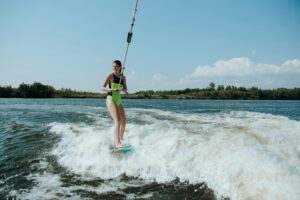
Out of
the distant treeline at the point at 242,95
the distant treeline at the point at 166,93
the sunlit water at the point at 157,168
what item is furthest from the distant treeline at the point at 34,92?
the sunlit water at the point at 157,168

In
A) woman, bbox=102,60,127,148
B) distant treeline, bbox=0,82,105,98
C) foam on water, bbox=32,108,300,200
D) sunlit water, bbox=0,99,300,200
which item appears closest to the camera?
foam on water, bbox=32,108,300,200

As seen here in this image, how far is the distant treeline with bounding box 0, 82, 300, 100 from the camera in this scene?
283 feet

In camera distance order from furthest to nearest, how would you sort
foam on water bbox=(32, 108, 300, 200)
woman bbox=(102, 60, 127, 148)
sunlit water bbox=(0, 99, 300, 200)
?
woman bbox=(102, 60, 127, 148), sunlit water bbox=(0, 99, 300, 200), foam on water bbox=(32, 108, 300, 200)

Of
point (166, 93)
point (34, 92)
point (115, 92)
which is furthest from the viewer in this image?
point (166, 93)

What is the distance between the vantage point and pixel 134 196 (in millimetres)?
6633

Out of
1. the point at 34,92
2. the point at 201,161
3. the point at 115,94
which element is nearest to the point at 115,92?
the point at 115,94

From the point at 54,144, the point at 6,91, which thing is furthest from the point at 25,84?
the point at 54,144

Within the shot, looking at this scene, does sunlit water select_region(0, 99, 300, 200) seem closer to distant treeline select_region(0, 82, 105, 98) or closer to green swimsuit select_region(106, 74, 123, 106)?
green swimsuit select_region(106, 74, 123, 106)

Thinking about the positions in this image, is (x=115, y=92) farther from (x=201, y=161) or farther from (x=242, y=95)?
(x=242, y=95)

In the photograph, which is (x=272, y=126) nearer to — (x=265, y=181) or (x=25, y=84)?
(x=265, y=181)

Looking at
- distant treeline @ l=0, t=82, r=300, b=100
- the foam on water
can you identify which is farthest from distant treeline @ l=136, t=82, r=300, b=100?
the foam on water

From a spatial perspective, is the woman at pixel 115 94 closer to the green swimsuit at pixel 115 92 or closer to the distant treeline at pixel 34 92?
the green swimsuit at pixel 115 92

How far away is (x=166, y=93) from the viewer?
108438mm

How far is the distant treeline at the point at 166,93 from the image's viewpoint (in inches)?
3396
